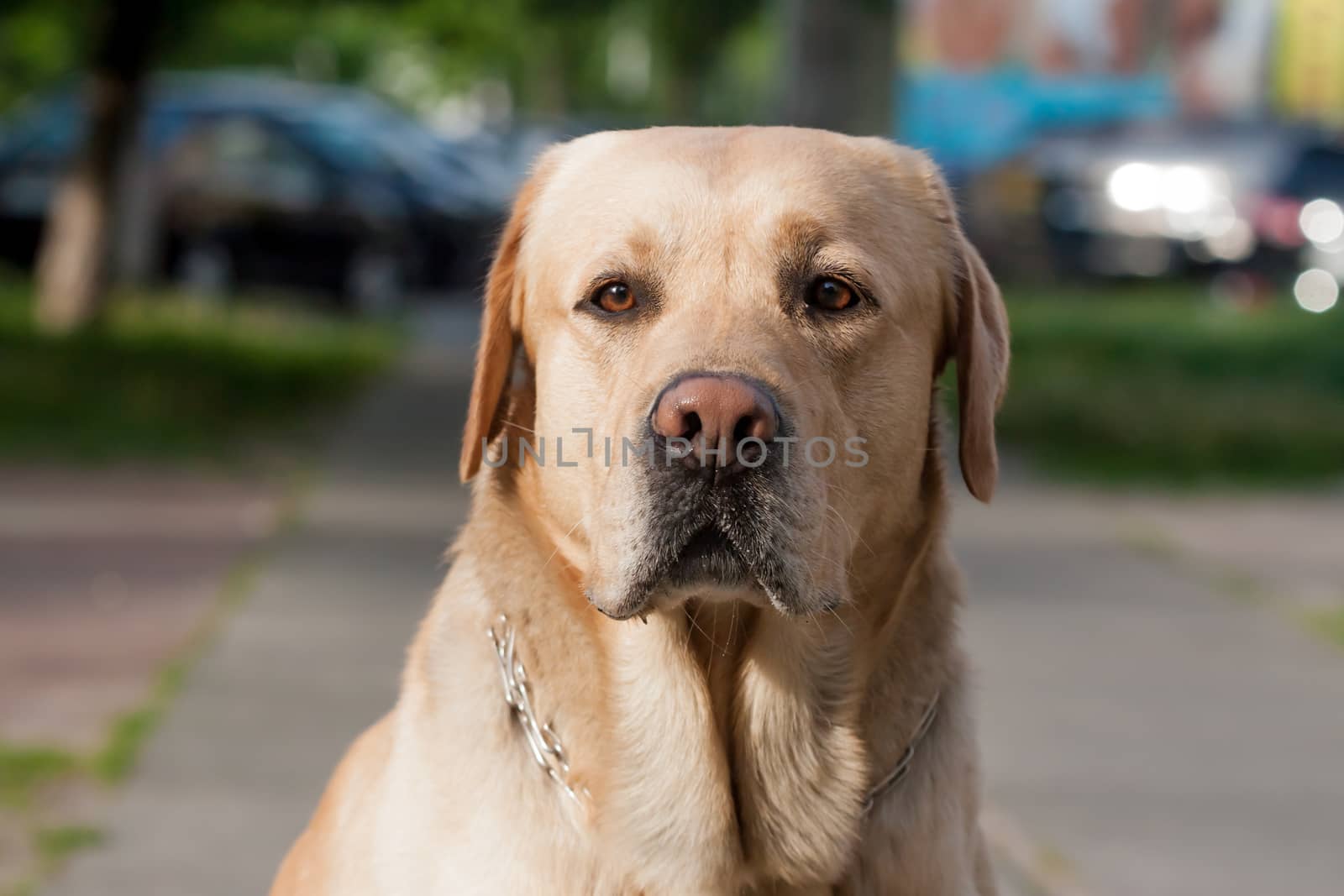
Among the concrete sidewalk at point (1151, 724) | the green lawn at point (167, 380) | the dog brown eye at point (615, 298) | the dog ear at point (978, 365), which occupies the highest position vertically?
the dog brown eye at point (615, 298)

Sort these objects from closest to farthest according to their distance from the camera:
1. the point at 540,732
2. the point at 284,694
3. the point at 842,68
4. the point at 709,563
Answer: the point at 709,563
the point at 540,732
the point at 284,694
the point at 842,68

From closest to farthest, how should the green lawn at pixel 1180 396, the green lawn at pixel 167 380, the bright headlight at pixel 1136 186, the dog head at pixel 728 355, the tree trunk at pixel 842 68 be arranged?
the dog head at pixel 728 355
the green lawn at pixel 167 380
the green lawn at pixel 1180 396
the tree trunk at pixel 842 68
the bright headlight at pixel 1136 186

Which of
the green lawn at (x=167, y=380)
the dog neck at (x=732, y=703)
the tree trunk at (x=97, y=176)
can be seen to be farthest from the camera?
the tree trunk at (x=97, y=176)

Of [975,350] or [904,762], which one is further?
[975,350]

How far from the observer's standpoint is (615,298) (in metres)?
3.12

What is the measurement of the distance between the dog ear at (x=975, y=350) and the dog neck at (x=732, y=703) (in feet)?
0.73

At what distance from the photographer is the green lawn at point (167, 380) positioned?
10.2 m

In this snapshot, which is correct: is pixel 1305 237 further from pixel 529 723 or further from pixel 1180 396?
pixel 529 723

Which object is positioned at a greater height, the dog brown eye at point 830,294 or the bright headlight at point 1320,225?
the dog brown eye at point 830,294

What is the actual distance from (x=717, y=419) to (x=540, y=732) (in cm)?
72

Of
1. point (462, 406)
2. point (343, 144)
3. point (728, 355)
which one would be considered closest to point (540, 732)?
→ point (728, 355)

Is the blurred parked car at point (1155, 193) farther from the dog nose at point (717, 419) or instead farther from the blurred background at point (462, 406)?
the dog nose at point (717, 419)

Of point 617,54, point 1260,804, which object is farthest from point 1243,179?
point 617,54

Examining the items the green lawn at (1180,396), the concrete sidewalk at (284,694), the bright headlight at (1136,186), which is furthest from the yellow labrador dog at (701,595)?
the bright headlight at (1136,186)
